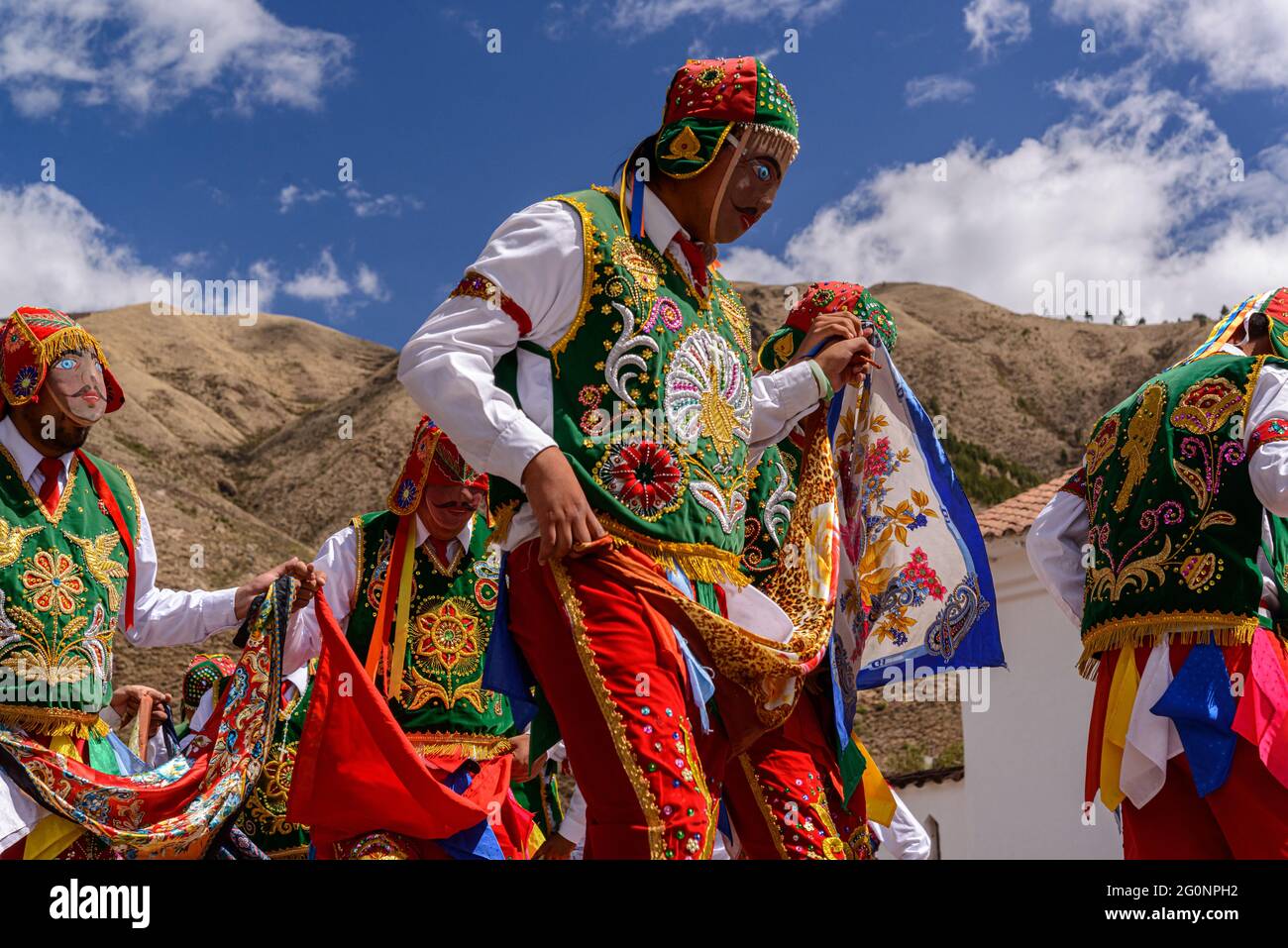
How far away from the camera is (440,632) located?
5.41 metres

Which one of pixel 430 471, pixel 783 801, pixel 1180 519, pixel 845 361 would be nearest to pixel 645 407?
pixel 845 361

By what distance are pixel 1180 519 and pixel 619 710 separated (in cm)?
192

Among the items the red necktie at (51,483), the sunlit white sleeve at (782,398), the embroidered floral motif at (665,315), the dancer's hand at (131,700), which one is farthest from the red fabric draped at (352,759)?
the embroidered floral motif at (665,315)

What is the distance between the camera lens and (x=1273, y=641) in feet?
13.6

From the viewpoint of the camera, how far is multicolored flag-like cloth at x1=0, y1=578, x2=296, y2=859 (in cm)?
441

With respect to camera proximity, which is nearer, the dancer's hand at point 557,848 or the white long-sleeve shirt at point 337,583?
the dancer's hand at point 557,848

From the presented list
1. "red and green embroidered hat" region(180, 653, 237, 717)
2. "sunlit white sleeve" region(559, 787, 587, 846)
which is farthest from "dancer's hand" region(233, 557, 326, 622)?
"red and green embroidered hat" region(180, 653, 237, 717)

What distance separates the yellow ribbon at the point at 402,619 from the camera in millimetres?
5332

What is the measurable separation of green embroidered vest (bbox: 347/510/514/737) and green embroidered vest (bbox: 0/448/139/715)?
39.4 inches

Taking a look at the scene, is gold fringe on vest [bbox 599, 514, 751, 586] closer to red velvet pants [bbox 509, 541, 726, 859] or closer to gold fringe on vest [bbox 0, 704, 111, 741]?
red velvet pants [bbox 509, 541, 726, 859]

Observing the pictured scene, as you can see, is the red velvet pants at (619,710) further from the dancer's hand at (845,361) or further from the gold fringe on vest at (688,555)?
the dancer's hand at (845,361)

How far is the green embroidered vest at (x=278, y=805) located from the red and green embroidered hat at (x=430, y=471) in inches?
36.7
